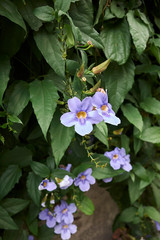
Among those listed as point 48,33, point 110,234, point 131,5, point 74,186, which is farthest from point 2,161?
point 110,234

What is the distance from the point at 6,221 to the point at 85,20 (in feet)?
2.73

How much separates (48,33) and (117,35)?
11.6 inches

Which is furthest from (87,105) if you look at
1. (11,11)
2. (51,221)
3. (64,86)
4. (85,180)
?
(51,221)

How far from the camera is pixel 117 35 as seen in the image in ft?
3.03

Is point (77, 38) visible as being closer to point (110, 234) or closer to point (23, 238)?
point (23, 238)

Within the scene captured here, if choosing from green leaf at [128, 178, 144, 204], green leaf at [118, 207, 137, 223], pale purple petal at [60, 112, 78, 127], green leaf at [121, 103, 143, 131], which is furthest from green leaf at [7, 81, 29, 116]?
green leaf at [118, 207, 137, 223]

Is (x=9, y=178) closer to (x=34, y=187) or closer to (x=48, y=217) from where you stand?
(x=34, y=187)

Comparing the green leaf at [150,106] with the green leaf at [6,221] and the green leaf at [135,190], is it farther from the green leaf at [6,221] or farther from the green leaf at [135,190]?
the green leaf at [6,221]

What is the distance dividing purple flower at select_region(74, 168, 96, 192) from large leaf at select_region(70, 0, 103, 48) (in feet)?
1.69

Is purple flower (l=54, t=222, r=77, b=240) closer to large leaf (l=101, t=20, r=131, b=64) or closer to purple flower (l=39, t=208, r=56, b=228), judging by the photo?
purple flower (l=39, t=208, r=56, b=228)

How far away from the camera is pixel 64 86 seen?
2.72 feet

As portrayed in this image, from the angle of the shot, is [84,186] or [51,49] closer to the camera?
[51,49]

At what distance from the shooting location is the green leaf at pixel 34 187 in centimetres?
96

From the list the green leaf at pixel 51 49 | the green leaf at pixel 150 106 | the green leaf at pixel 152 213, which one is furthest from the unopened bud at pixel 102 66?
the green leaf at pixel 152 213
